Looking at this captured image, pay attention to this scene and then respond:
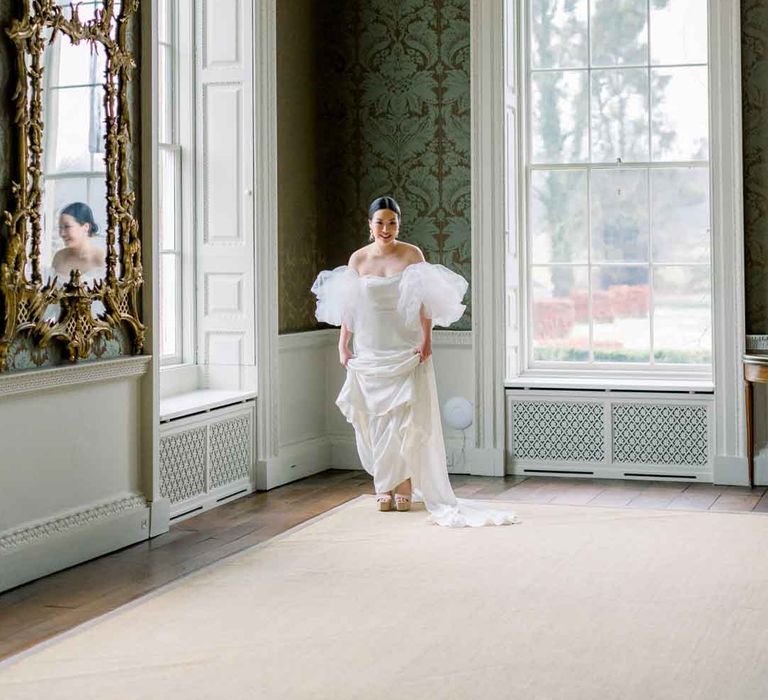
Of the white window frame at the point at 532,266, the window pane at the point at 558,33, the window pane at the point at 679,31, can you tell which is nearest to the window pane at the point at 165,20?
the white window frame at the point at 532,266

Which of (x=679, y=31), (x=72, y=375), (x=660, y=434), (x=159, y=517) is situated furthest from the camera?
(x=679, y=31)

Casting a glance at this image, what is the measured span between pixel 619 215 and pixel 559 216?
1.28 feet

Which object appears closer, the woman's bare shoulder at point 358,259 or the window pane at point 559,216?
the woman's bare shoulder at point 358,259

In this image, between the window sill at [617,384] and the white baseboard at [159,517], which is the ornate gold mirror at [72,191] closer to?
the white baseboard at [159,517]

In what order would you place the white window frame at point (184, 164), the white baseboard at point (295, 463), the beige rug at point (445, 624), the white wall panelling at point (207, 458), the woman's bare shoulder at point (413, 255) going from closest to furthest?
the beige rug at point (445, 624) → the white wall panelling at point (207, 458) → the woman's bare shoulder at point (413, 255) → the white window frame at point (184, 164) → the white baseboard at point (295, 463)

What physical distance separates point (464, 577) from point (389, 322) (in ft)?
5.83

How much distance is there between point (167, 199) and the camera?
680 cm

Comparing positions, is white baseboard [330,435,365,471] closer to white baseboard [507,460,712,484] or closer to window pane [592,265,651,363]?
white baseboard [507,460,712,484]

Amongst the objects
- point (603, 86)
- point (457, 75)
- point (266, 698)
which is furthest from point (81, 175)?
point (603, 86)

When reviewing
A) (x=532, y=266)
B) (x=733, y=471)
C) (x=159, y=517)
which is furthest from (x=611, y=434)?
(x=159, y=517)

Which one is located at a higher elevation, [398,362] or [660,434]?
[398,362]

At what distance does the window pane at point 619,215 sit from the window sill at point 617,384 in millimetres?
789

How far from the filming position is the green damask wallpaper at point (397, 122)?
7.60 metres

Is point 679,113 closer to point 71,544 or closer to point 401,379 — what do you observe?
point 401,379
